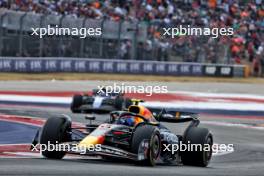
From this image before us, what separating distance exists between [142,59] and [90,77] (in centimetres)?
346

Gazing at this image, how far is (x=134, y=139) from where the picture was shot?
10586 millimetres

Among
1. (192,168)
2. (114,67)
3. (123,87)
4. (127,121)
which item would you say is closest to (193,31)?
(114,67)

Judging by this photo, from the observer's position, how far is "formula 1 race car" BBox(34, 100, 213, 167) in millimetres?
10531

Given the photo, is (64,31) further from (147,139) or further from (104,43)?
(147,139)

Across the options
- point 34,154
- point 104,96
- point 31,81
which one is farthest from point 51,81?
point 34,154

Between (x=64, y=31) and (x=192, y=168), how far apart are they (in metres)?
21.0

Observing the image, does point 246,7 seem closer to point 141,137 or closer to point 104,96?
point 104,96

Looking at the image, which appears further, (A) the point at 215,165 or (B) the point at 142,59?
(B) the point at 142,59

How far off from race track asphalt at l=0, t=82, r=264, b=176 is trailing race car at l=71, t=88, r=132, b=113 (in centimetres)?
31

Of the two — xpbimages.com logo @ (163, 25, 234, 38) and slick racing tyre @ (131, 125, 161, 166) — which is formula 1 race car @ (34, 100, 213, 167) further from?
xpbimages.com logo @ (163, 25, 234, 38)

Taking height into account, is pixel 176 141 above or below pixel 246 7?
below

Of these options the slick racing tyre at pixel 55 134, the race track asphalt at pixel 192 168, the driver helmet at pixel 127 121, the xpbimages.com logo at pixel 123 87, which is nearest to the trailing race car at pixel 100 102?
the xpbimages.com logo at pixel 123 87

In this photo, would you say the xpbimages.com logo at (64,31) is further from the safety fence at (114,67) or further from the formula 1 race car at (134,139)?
the formula 1 race car at (134,139)

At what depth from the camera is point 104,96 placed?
19.4 metres
